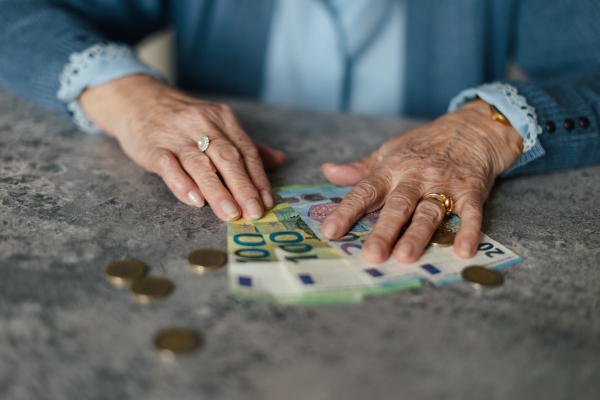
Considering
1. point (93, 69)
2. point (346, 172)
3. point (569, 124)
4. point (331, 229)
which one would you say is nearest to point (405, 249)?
point (331, 229)

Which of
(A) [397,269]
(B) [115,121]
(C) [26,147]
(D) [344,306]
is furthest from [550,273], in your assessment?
(C) [26,147]

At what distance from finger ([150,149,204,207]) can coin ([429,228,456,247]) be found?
0.55 meters

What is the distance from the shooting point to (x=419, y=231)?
89 cm

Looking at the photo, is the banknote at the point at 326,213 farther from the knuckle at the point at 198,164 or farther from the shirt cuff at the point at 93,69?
the shirt cuff at the point at 93,69

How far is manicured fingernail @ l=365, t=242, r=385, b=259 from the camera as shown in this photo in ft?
2.70

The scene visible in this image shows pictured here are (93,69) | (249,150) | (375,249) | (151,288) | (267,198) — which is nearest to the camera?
(151,288)

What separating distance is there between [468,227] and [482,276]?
146mm

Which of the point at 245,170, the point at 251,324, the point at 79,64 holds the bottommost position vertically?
the point at 251,324

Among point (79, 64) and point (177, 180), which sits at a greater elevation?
point (79, 64)

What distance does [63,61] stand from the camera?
4.57ft

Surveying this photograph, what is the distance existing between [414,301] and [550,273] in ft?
1.03

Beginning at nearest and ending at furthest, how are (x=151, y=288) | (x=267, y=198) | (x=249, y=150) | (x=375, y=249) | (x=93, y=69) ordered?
(x=151, y=288) < (x=375, y=249) < (x=267, y=198) < (x=249, y=150) < (x=93, y=69)

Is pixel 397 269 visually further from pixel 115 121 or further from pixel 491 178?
pixel 115 121

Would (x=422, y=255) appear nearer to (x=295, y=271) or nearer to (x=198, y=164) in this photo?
(x=295, y=271)
